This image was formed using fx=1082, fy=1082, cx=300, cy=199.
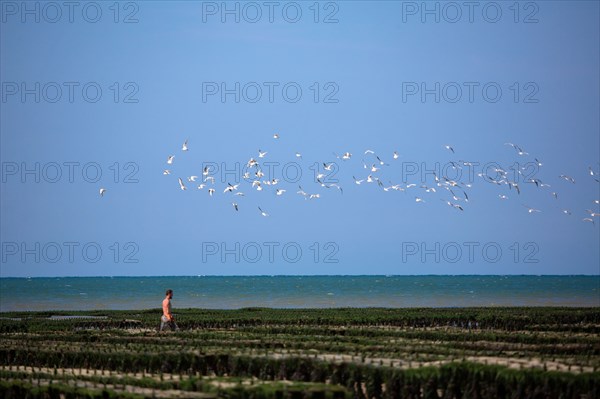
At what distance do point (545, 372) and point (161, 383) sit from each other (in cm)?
787

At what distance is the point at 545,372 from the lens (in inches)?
874

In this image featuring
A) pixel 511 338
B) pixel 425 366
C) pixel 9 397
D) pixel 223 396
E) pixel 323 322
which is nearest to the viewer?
pixel 223 396

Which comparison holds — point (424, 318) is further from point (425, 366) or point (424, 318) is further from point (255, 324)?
point (425, 366)

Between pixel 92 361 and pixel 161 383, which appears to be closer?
pixel 161 383

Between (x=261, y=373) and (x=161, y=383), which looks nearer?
(x=161, y=383)

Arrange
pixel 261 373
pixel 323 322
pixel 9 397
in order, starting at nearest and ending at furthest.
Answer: pixel 9 397, pixel 261 373, pixel 323 322

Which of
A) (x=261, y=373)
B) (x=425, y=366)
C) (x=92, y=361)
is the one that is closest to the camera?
A: (x=425, y=366)

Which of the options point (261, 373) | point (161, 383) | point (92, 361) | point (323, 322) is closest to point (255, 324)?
point (323, 322)

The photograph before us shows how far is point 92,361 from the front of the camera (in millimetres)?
29156

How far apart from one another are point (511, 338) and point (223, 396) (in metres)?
17.3

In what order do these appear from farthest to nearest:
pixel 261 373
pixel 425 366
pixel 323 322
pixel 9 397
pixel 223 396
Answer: pixel 323 322 < pixel 261 373 < pixel 425 366 < pixel 9 397 < pixel 223 396

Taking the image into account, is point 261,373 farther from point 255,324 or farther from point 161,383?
point 255,324

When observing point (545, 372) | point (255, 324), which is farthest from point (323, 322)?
point (545, 372)

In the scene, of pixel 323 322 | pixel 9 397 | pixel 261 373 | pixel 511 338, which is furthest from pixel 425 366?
pixel 323 322
